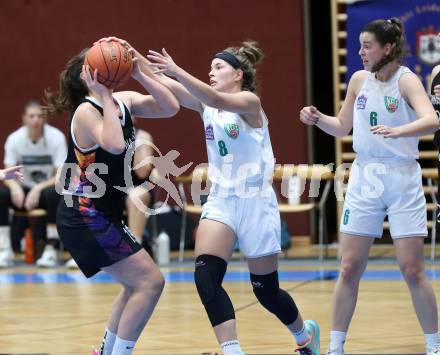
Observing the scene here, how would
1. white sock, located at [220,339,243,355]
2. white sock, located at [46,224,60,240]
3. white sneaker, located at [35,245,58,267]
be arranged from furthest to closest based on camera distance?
white sock, located at [46,224,60,240], white sneaker, located at [35,245,58,267], white sock, located at [220,339,243,355]

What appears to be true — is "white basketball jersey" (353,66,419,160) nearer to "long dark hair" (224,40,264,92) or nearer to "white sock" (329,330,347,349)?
"long dark hair" (224,40,264,92)

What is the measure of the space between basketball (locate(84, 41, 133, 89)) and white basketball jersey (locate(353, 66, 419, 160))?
4.62ft

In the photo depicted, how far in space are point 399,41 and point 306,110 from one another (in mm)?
636

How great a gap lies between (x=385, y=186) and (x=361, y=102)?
0.48m

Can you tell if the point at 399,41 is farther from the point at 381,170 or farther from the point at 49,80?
the point at 49,80

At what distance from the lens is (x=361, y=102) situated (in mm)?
6219

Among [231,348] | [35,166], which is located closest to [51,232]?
[35,166]

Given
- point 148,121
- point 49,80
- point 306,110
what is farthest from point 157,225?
point 306,110

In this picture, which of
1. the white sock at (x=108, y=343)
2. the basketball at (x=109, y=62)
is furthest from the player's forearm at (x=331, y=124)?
the white sock at (x=108, y=343)

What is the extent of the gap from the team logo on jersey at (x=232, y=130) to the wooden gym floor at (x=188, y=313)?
148 centimetres

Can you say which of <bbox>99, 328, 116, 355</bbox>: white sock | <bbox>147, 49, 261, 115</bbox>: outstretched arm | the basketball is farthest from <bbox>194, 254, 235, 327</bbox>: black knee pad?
the basketball

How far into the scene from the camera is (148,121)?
43.8 feet

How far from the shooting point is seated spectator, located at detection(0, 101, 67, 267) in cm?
1154

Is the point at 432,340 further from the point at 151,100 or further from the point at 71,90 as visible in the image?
the point at 71,90
